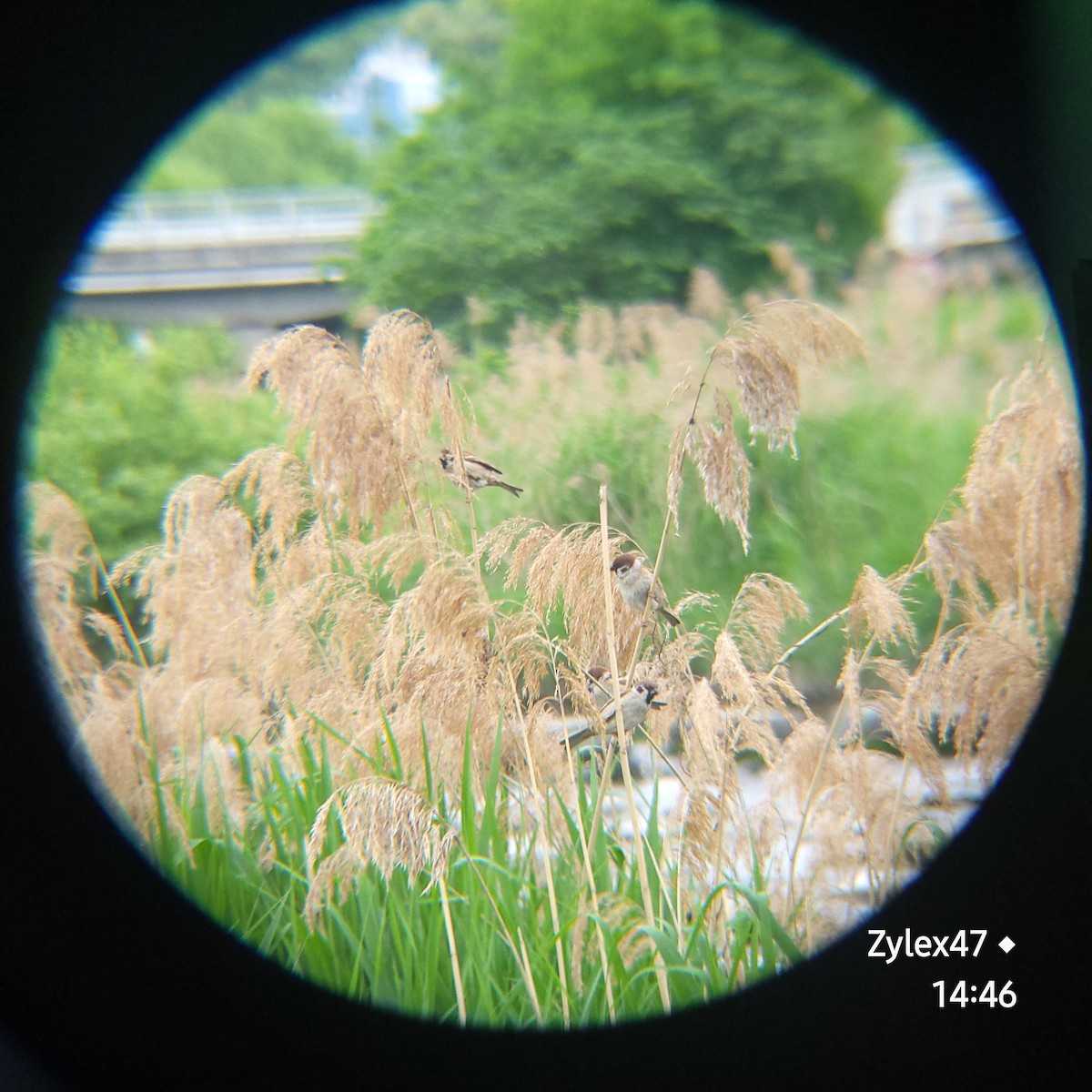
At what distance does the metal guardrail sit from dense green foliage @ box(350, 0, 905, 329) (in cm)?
293

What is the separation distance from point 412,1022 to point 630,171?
6355 mm

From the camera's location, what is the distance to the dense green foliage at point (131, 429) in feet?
15.0

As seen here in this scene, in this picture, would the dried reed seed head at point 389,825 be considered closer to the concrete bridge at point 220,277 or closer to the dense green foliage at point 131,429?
the dense green foliage at point 131,429

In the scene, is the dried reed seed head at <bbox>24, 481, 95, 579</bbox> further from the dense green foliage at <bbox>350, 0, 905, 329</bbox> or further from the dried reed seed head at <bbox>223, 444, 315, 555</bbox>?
the dense green foliage at <bbox>350, 0, 905, 329</bbox>

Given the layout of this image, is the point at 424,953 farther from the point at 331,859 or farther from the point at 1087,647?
the point at 1087,647

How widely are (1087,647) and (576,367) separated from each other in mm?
3538

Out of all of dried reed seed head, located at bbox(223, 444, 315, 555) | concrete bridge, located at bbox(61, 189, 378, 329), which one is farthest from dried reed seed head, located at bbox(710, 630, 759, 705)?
concrete bridge, located at bbox(61, 189, 378, 329)

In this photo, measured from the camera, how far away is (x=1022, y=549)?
4.37 ft

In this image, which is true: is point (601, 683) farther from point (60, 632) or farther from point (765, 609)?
point (60, 632)

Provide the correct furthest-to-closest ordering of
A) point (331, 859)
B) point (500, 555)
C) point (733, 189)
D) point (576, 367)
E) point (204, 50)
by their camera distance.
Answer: point (733, 189) < point (576, 367) < point (204, 50) < point (500, 555) < point (331, 859)

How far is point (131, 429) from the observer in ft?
16.0

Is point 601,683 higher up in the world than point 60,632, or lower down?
lower down

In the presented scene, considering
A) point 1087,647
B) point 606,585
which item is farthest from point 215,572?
point 1087,647

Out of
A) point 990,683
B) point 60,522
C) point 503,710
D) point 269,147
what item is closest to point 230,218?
point 269,147
